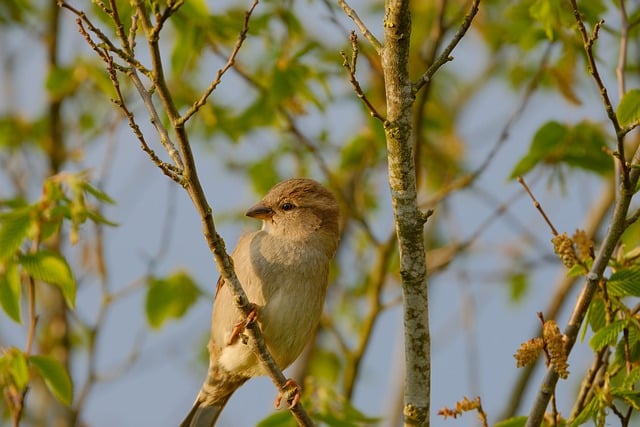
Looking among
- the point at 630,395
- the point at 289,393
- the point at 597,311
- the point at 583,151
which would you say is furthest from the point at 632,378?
the point at 583,151

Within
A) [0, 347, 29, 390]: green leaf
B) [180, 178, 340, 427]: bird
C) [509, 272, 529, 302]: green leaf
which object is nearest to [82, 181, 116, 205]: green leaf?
[180, 178, 340, 427]: bird

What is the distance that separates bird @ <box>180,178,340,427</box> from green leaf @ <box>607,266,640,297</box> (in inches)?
69.5

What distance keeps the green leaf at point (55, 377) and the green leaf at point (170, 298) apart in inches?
71.8

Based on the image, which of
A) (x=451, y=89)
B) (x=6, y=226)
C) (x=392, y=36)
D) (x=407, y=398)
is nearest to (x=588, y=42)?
(x=392, y=36)

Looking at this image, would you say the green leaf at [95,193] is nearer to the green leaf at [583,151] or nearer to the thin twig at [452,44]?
the thin twig at [452,44]

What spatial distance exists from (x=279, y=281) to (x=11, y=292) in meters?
1.39

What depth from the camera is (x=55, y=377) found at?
4.73m

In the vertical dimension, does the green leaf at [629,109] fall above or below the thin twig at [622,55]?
below

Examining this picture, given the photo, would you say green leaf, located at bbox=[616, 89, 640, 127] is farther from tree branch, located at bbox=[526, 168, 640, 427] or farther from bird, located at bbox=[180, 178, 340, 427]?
bird, located at bbox=[180, 178, 340, 427]

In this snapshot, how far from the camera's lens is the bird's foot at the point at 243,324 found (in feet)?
13.8

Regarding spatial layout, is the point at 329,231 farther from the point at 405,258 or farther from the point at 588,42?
the point at 588,42

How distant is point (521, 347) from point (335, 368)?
5647 millimetres

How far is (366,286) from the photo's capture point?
8859 mm

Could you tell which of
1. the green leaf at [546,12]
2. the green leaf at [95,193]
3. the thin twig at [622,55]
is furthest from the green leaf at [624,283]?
the green leaf at [95,193]
